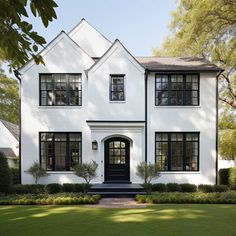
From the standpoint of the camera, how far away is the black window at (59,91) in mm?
18344

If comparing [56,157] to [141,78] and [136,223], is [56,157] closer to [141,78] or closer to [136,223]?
[141,78]

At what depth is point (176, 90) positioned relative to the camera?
18359 millimetres

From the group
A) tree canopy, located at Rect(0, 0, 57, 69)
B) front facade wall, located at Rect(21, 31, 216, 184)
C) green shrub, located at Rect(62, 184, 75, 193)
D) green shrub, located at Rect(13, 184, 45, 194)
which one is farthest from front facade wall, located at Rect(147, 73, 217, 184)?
tree canopy, located at Rect(0, 0, 57, 69)

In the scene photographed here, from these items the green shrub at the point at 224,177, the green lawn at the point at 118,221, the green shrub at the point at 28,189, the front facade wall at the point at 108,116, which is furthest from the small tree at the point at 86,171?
the green shrub at the point at 224,177

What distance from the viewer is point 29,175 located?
18.1 metres

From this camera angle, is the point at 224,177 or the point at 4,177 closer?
the point at 4,177

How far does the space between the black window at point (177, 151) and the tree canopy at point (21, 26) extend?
14.4m

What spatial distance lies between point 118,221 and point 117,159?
8866 millimetres

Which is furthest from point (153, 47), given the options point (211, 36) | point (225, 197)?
point (225, 197)

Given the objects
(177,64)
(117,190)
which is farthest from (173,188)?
(177,64)

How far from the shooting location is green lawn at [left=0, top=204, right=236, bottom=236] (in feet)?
26.4

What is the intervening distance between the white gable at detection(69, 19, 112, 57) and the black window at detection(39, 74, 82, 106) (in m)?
3.83

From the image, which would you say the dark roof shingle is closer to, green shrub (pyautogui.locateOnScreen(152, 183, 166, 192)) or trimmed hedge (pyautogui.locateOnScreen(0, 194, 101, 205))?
green shrub (pyautogui.locateOnScreen(152, 183, 166, 192))

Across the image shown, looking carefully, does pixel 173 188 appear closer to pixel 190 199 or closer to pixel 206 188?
pixel 206 188
